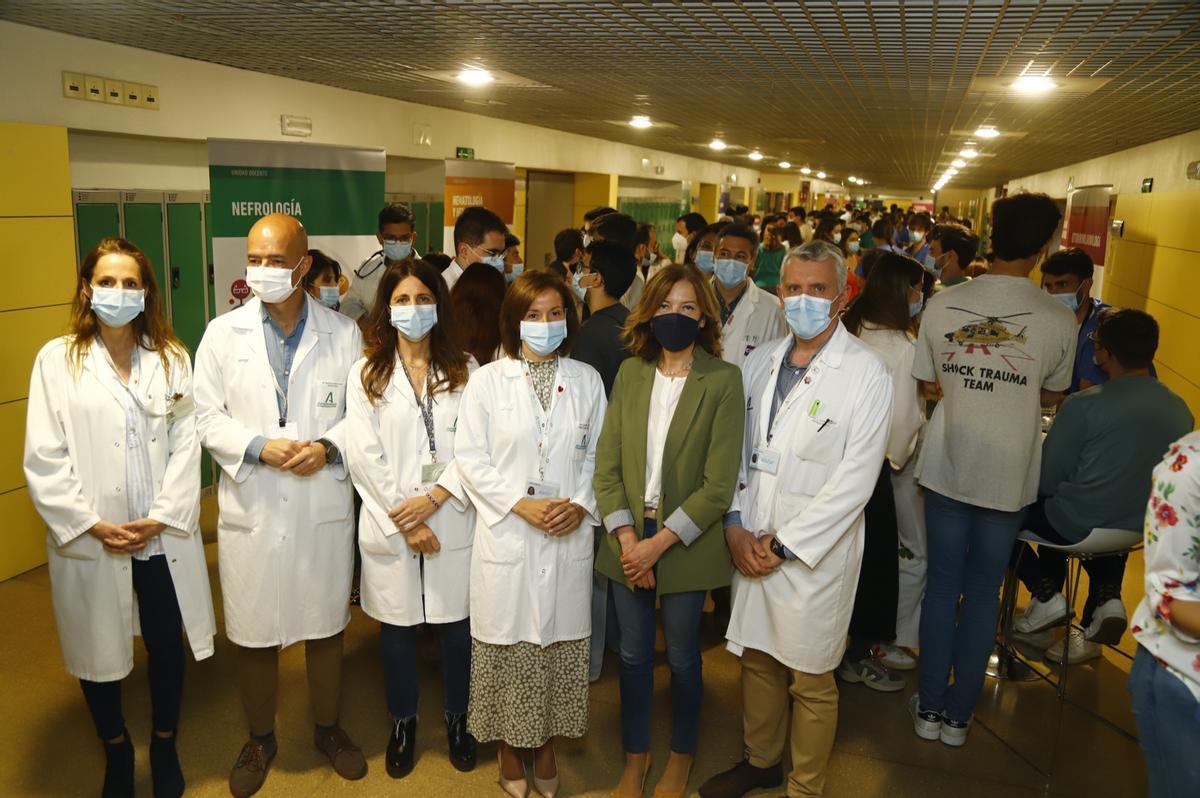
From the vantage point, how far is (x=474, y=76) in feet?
17.9

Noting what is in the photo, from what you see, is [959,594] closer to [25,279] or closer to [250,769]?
[250,769]

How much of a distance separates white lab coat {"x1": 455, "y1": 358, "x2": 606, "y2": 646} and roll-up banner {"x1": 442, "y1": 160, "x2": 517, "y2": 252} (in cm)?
516

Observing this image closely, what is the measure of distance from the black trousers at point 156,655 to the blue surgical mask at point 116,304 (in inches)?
30.8

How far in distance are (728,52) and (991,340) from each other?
6.43 feet

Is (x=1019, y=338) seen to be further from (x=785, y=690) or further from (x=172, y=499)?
(x=172, y=499)

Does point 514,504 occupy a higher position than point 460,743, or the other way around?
point 514,504

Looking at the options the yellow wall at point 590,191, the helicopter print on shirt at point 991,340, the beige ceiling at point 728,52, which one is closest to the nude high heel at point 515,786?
the helicopter print on shirt at point 991,340

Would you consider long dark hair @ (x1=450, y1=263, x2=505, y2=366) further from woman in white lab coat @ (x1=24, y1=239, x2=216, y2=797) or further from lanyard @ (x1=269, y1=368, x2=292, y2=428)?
woman in white lab coat @ (x1=24, y1=239, x2=216, y2=797)

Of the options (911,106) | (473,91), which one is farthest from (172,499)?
(911,106)

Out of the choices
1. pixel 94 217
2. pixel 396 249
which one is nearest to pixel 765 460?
pixel 396 249

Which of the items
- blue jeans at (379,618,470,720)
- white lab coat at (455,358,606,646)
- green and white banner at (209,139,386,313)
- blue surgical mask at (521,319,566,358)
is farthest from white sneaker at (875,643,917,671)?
green and white banner at (209,139,386,313)

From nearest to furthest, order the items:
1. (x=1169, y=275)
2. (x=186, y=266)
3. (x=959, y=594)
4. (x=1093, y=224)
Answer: (x=959, y=594)
(x=186, y=266)
(x=1169, y=275)
(x=1093, y=224)

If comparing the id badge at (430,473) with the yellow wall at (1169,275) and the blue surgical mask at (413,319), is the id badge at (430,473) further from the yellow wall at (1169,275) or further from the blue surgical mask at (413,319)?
the yellow wall at (1169,275)

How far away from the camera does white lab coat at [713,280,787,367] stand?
14.5 feet
